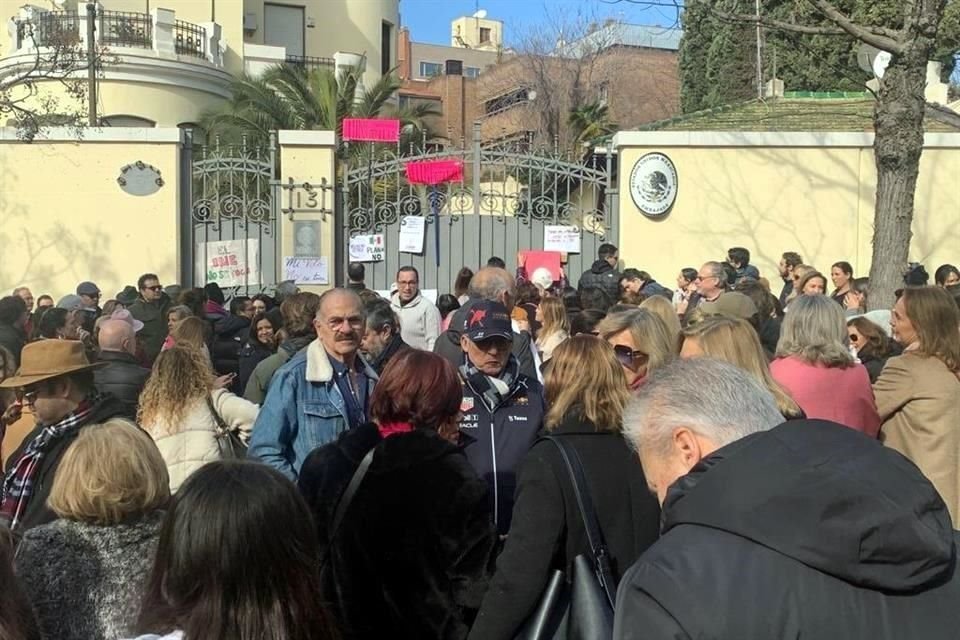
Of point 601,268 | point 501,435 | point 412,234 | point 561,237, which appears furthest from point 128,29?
point 501,435

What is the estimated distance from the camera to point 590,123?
28.7 m

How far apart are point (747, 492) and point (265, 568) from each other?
1.08 m

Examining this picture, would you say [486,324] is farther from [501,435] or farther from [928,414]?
[928,414]

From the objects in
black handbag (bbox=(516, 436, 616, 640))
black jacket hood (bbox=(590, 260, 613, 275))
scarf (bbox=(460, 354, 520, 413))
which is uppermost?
black jacket hood (bbox=(590, 260, 613, 275))

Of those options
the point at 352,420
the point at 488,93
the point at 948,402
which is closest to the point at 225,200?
the point at 352,420

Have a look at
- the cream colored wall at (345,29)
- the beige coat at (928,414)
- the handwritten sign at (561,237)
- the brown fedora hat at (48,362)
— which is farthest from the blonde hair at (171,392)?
the cream colored wall at (345,29)

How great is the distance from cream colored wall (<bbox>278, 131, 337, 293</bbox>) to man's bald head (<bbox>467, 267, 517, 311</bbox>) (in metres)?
6.23

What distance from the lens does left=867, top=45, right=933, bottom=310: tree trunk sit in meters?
8.90

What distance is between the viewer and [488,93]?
1799 inches

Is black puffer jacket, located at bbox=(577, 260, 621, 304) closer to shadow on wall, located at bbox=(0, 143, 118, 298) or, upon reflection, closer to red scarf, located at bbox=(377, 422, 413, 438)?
red scarf, located at bbox=(377, 422, 413, 438)

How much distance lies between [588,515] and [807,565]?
4.91ft

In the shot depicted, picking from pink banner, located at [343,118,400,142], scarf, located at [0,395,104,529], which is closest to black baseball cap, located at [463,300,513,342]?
scarf, located at [0,395,104,529]

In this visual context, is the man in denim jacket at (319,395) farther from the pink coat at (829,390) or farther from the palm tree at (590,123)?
the palm tree at (590,123)

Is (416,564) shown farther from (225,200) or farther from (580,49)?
(580,49)
